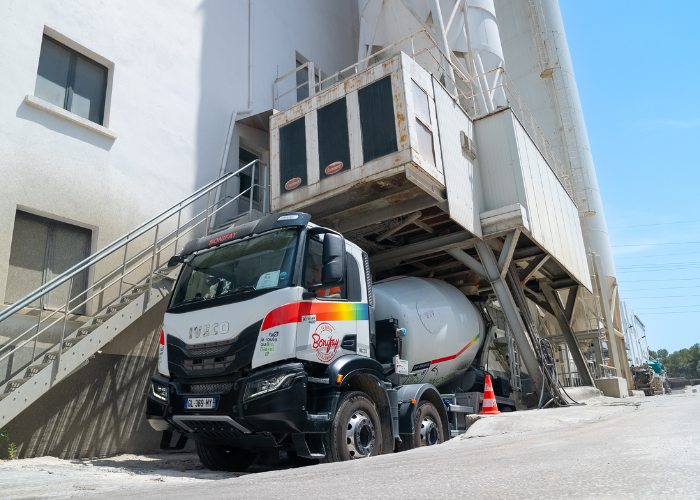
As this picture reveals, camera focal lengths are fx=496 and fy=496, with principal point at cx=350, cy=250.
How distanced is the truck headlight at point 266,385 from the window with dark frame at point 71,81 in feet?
24.0

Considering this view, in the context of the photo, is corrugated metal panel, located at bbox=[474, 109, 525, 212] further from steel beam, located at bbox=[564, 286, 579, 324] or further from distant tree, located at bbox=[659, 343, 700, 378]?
distant tree, located at bbox=[659, 343, 700, 378]

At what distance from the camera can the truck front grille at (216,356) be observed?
18.0 ft

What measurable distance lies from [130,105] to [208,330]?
6775 mm

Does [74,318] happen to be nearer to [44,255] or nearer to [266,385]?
[44,255]

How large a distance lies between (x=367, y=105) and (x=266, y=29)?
257 inches

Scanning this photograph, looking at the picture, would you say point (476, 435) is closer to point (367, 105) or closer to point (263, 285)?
point (263, 285)

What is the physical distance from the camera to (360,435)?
6.03 metres

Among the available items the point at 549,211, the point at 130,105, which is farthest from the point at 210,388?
the point at 549,211

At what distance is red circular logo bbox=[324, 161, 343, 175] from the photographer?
1025cm

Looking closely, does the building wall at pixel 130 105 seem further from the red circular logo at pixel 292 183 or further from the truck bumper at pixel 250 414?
the truck bumper at pixel 250 414

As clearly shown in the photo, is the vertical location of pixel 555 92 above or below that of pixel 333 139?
above

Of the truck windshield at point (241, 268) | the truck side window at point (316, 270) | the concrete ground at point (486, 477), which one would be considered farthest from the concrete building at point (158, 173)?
the truck side window at point (316, 270)

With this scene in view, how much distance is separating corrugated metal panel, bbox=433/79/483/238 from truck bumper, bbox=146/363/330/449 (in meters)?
6.02

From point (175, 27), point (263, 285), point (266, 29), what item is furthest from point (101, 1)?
point (263, 285)
